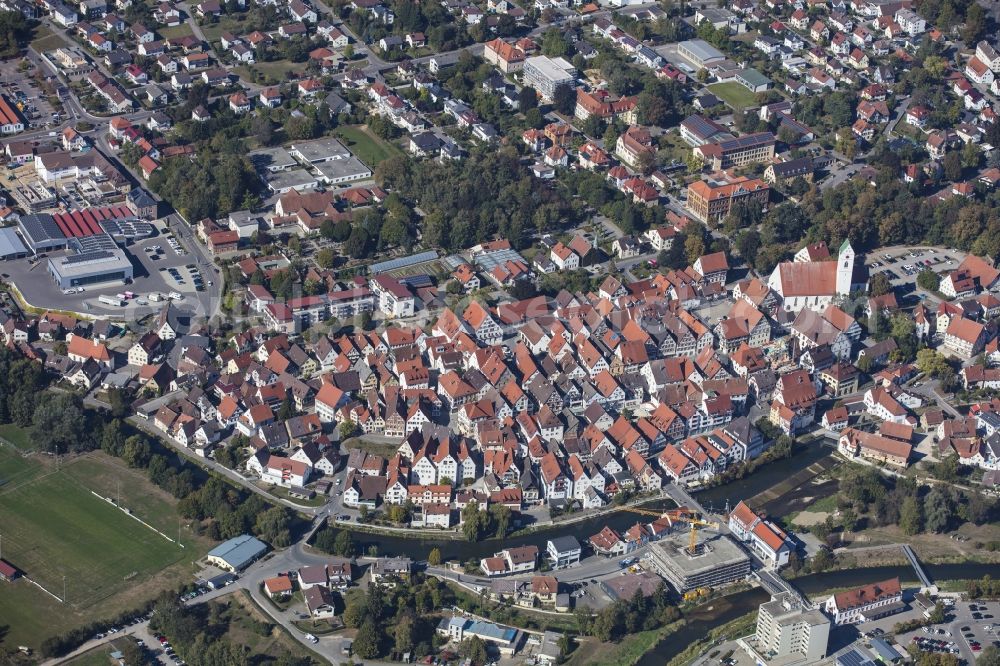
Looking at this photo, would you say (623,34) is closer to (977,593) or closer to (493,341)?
(493,341)

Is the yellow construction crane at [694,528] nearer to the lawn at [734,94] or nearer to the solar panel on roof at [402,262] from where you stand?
the solar panel on roof at [402,262]

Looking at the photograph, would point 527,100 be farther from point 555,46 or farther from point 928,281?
point 928,281

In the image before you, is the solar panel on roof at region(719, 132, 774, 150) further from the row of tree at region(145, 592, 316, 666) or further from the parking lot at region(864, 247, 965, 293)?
the row of tree at region(145, 592, 316, 666)

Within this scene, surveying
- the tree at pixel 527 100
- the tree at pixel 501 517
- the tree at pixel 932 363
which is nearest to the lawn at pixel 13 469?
the tree at pixel 501 517

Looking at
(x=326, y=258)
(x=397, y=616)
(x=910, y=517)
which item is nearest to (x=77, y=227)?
(x=326, y=258)

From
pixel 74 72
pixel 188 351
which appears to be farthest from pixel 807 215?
pixel 74 72
